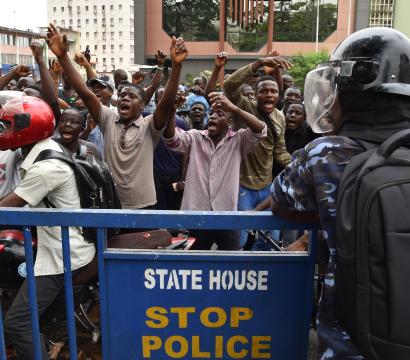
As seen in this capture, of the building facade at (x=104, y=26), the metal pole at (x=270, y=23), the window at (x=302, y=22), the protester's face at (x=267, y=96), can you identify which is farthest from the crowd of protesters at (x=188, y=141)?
the building facade at (x=104, y=26)

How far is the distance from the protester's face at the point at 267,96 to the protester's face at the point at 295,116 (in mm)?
499

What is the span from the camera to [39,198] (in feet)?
7.89

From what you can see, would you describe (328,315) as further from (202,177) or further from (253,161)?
(253,161)

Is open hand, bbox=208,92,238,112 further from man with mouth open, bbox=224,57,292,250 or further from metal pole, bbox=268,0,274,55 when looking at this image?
metal pole, bbox=268,0,274,55

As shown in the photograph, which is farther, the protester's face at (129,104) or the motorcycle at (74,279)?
the protester's face at (129,104)

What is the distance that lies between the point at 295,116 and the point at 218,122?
4.39 feet

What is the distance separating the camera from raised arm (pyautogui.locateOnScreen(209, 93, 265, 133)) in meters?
3.59

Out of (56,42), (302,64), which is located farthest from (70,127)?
(302,64)

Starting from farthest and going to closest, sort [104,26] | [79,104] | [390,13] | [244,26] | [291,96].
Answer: [104,26] < [390,13] < [244,26] < [291,96] < [79,104]

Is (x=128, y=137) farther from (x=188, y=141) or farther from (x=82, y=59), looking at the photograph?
(x=82, y=59)

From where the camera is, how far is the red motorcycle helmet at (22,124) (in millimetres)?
2645

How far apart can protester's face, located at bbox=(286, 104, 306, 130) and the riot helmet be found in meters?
3.38

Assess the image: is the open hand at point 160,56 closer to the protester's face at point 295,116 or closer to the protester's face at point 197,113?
the protester's face at point 197,113

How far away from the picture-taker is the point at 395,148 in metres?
1.33
